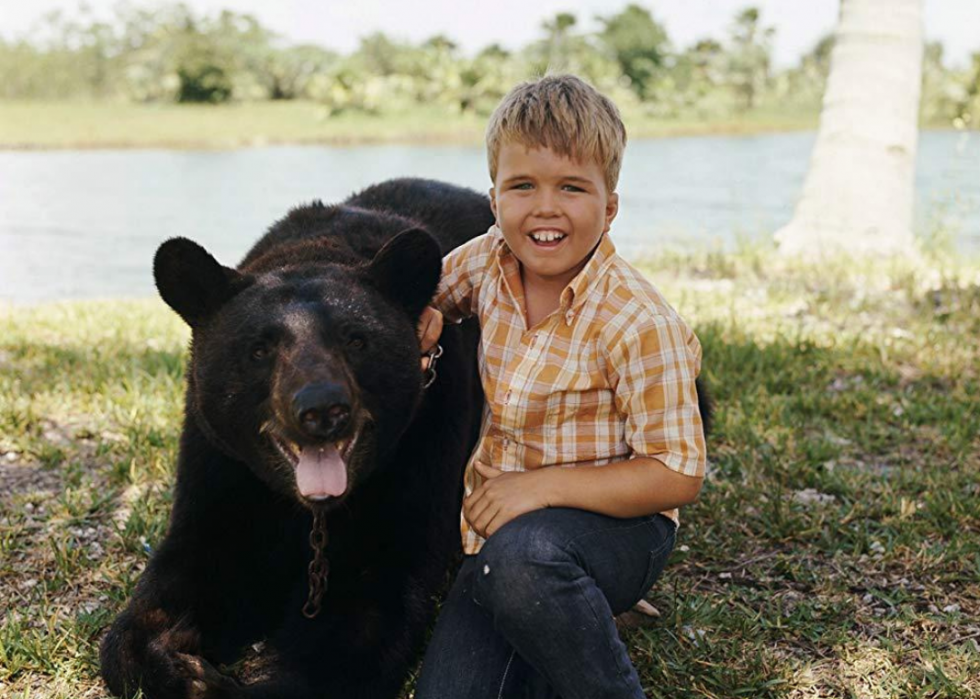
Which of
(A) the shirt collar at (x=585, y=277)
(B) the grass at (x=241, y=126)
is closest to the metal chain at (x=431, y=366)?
(A) the shirt collar at (x=585, y=277)

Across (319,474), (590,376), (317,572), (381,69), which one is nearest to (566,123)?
(590,376)

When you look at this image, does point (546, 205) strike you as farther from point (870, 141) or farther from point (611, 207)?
point (870, 141)

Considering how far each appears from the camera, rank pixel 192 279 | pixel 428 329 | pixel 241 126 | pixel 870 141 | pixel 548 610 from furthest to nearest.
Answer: pixel 241 126
pixel 870 141
pixel 428 329
pixel 192 279
pixel 548 610

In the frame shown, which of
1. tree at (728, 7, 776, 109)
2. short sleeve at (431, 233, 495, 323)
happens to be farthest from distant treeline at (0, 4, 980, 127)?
short sleeve at (431, 233, 495, 323)

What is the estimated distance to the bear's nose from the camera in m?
2.31

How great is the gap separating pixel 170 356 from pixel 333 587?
118 inches

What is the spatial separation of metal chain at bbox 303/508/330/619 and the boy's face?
2.92 ft

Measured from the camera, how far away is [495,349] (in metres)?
2.66

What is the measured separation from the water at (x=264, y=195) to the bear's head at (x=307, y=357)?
13.3ft

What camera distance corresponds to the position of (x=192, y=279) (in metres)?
2.73

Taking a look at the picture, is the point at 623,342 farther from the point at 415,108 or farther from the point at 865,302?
the point at 415,108

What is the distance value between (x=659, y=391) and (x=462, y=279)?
0.81 m

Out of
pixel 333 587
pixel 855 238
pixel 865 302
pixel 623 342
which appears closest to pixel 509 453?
pixel 623 342

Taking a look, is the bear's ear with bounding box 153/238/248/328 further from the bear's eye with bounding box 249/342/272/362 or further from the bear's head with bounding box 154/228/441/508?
the bear's eye with bounding box 249/342/272/362
